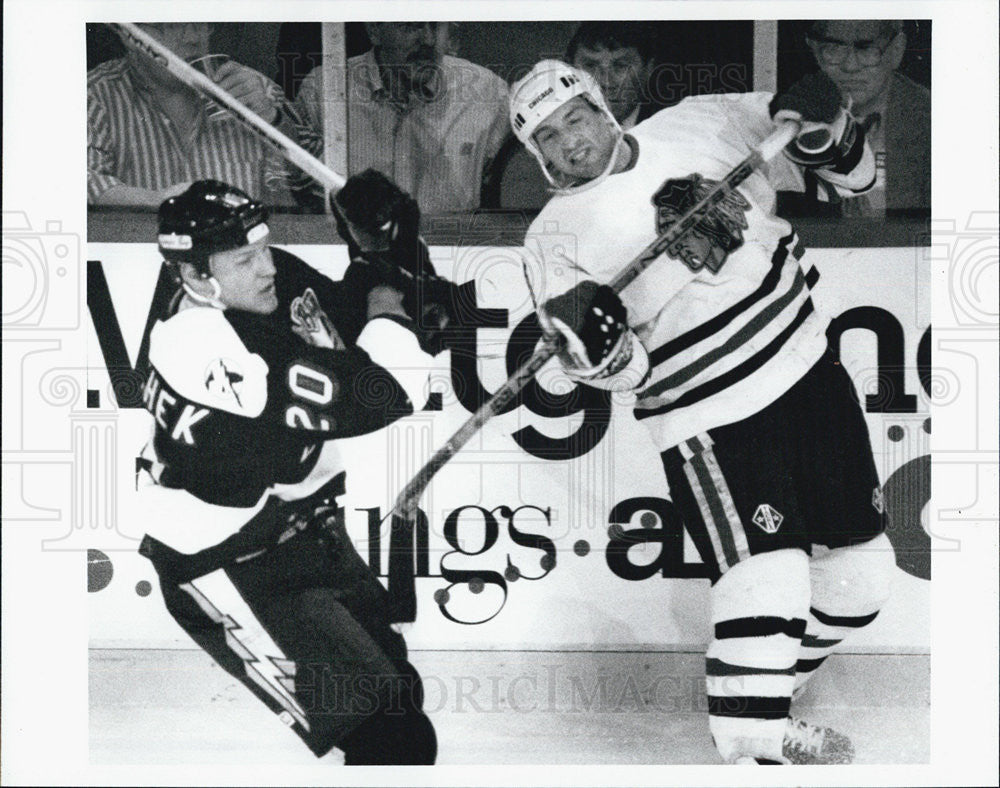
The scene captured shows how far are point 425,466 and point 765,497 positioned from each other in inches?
31.7

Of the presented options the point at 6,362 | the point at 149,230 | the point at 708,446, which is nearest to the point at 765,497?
the point at 708,446

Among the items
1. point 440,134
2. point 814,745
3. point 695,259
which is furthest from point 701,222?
point 814,745

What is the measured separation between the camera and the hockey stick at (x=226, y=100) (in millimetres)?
2551

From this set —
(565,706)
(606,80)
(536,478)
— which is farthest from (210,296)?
(565,706)

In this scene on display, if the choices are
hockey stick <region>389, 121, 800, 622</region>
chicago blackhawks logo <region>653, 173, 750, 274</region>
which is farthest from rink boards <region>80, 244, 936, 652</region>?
chicago blackhawks logo <region>653, 173, 750, 274</region>

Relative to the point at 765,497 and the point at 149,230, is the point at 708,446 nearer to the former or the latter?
the point at 765,497

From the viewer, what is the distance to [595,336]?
249 cm

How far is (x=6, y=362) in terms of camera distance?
8.50 feet

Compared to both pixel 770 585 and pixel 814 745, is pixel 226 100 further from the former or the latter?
pixel 814 745

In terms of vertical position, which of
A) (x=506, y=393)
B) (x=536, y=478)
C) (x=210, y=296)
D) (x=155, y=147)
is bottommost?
(x=536, y=478)

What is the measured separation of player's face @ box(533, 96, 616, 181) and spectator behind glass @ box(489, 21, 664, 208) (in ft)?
0.15

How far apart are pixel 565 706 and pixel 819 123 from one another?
Answer: 1.51 metres

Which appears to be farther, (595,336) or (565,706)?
(565,706)

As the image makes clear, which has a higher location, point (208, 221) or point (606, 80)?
point (606, 80)
